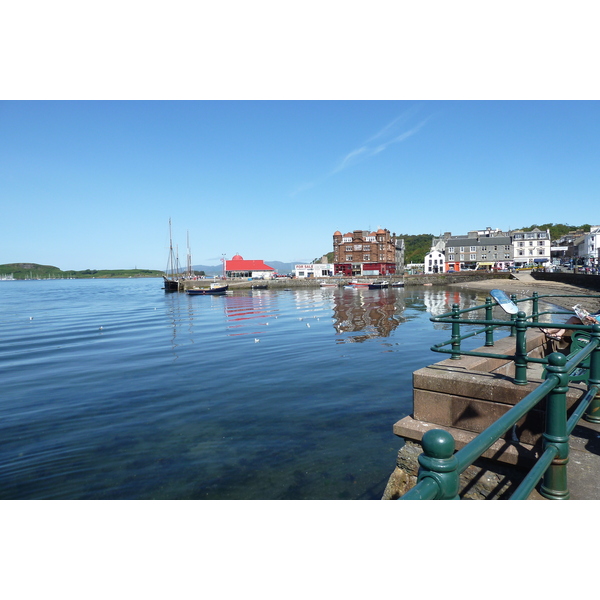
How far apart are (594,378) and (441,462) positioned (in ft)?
13.3

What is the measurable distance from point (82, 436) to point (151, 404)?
2.50m

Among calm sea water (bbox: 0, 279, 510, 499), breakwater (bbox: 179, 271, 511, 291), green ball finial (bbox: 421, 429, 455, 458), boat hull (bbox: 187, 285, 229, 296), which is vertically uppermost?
green ball finial (bbox: 421, 429, 455, 458)

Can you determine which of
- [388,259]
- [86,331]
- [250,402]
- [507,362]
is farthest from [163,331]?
[388,259]

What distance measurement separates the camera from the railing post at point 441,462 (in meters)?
1.70

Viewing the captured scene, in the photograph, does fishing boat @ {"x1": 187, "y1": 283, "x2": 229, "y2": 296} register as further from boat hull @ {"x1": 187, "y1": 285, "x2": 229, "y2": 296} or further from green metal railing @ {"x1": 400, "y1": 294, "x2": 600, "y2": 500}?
green metal railing @ {"x1": 400, "y1": 294, "x2": 600, "y2": 500}

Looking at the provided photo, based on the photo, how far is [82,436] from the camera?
10445 millimetres

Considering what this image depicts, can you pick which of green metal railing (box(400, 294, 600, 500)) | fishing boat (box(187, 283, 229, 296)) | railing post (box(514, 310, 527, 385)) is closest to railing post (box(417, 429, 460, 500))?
green metal railing (box(400, 294, 600, 500))

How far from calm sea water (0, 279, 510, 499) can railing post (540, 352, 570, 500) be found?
434 cm

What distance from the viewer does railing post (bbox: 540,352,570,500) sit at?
3.04 meters

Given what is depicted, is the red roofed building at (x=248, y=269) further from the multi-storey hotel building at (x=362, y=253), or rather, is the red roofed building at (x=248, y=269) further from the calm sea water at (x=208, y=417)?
the calm sea water at (x=208, y=417)

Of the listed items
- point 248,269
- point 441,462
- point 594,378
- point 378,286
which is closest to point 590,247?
point 378,286

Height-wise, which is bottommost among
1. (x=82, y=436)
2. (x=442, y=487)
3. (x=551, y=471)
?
(x=82, y=436)

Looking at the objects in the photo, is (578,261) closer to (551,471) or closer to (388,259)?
(388,259)

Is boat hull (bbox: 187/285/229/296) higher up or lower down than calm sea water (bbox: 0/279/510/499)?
higher up
